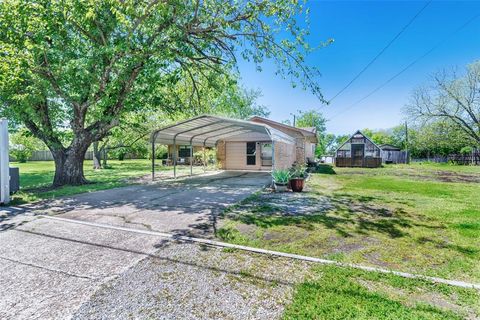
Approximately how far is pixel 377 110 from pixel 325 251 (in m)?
24.3

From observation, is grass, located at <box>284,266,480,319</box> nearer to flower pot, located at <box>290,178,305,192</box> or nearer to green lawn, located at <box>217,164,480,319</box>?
green lawn, located at <box>217,164,480,319</box>

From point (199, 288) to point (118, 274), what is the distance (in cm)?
106

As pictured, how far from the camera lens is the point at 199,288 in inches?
106

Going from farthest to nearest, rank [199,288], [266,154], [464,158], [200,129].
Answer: [464,158] → [266,154] → [200,129] → [199,288]

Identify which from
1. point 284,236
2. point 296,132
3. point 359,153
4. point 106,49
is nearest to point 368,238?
point 284,236

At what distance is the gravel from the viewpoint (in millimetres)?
2285

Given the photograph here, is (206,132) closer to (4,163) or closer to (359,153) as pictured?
(4,163)

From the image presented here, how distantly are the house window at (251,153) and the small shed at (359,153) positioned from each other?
1077cm

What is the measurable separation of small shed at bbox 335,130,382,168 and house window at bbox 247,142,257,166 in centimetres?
1077

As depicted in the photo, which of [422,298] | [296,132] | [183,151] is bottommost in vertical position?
[422,298]

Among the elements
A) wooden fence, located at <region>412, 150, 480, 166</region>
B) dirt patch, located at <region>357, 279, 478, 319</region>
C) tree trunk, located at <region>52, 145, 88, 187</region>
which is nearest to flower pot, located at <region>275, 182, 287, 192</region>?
dirt patch, located at <region>357, 279, 478, 319</region>

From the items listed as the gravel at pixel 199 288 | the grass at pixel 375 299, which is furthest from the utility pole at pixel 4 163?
the grass at pixel 375 299

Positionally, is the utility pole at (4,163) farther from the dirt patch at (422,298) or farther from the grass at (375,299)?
the dirt patch at (422,298)

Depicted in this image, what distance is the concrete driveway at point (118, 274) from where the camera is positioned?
92.4 inches
